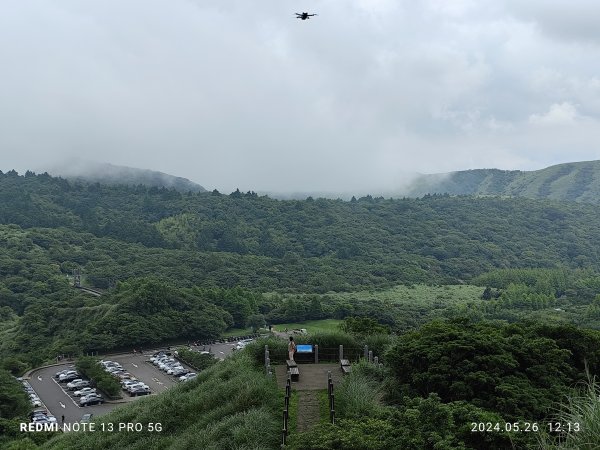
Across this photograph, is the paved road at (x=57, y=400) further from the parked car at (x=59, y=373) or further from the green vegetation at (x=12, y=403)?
the green vegetation at (x=12, y=403)

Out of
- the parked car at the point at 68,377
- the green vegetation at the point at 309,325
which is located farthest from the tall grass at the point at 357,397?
the green vegetation at the point at 309,325

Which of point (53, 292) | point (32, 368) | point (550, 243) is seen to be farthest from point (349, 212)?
point (32, 368)

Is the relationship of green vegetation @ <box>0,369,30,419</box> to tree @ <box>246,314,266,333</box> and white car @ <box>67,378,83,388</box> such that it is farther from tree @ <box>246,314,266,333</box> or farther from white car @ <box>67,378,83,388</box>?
tree @ <box>246,314,266,333</box>

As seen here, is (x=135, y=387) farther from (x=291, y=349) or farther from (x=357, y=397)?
(x=357, y=397)

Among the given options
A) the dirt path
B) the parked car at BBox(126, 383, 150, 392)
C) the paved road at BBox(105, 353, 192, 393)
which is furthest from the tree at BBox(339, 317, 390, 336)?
the parked car at BBox(126, 383, 150, 392)

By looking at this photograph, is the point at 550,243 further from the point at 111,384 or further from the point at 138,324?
the point at 111,384

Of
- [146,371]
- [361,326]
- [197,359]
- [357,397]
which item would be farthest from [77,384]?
[357,397]
